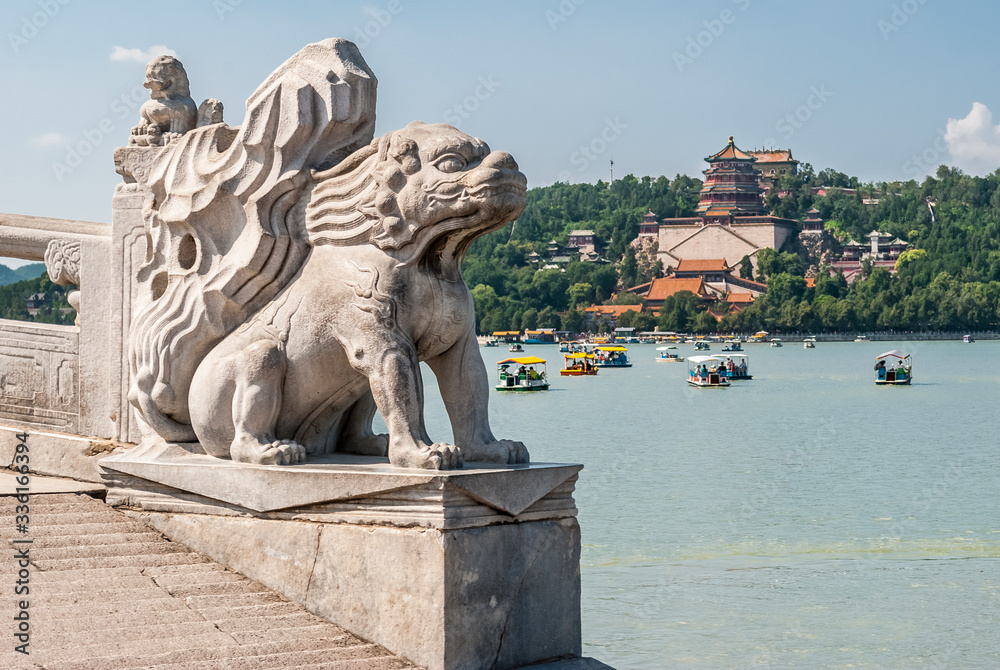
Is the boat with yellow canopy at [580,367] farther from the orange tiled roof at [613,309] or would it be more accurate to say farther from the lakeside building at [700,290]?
the lakeside building at [700,290]

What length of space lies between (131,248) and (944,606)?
954 centimetres

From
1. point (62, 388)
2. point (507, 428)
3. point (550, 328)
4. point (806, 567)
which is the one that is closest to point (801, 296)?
point (550, 328)

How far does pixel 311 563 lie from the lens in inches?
170

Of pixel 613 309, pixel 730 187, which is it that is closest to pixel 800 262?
pixel 730 187

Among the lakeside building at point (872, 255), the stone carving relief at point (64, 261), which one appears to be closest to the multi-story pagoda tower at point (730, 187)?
the lakeside building at point (872, 255)

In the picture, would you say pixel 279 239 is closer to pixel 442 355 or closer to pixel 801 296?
pixel 442 355

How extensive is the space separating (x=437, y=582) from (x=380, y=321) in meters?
0.93

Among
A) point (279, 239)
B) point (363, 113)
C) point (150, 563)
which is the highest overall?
point (363, 113)

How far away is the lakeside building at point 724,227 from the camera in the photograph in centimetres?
11781

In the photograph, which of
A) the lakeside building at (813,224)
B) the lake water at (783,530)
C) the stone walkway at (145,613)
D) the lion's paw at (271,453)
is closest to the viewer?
the stone walkway at (145,613)

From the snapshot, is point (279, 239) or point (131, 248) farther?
point (131, 248)

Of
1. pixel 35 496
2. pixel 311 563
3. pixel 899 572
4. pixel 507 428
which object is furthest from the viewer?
pixel 507 428

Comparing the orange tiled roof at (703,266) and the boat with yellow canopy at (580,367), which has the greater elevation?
the orange tiled roof at (703,266)

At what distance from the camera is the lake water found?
35.8 feet
